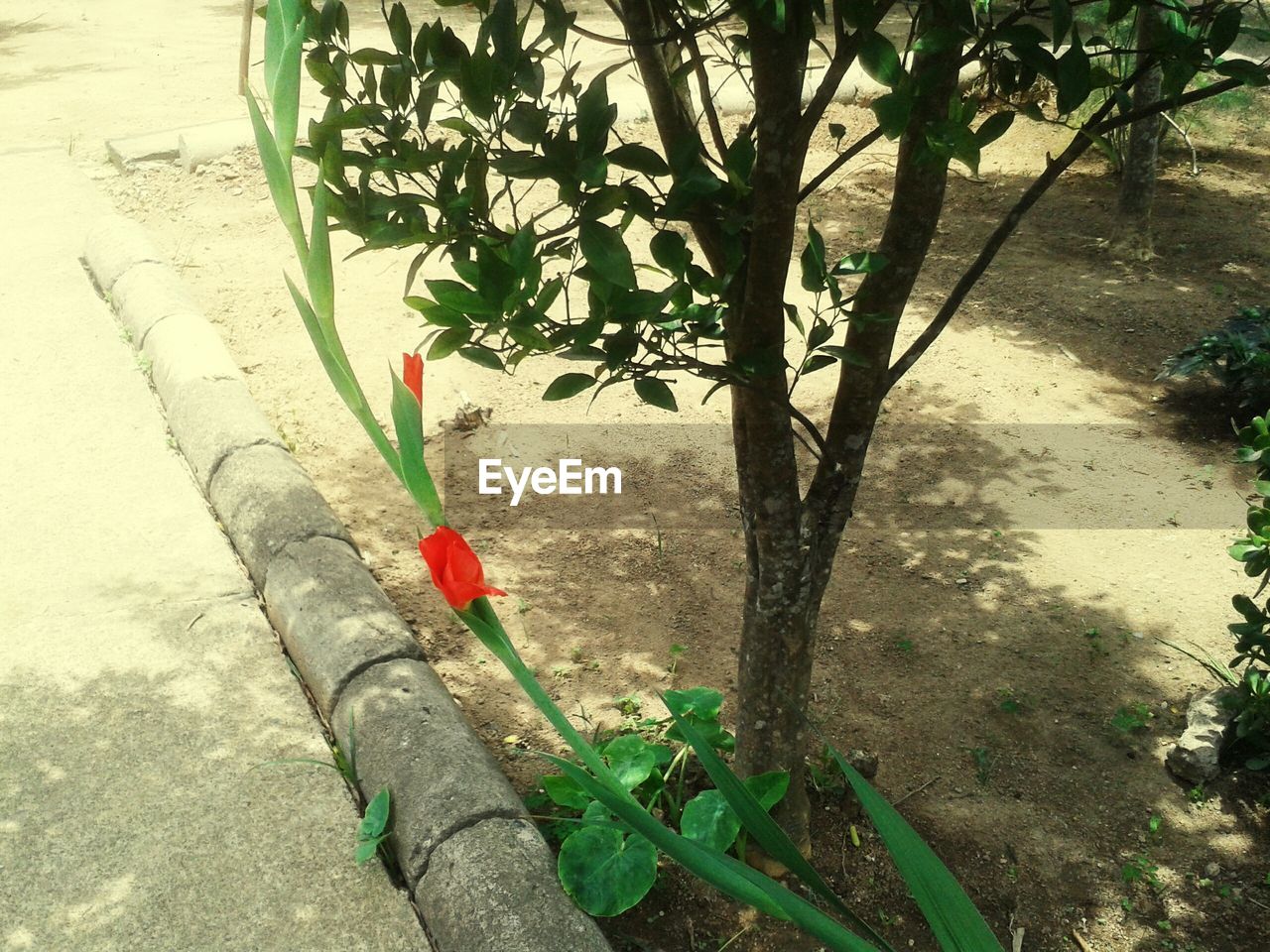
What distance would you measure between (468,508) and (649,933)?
6.82 ft

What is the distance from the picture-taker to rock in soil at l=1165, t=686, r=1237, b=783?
122 inches

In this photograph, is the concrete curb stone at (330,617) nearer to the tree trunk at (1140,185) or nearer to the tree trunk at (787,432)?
the tree trunk at (787,432)

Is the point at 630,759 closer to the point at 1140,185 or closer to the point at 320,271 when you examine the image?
the point at 320,271

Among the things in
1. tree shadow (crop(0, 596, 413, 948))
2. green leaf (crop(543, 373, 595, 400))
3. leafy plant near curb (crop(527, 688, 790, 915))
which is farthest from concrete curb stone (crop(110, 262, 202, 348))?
green leaf (crop(543, 373, 595, 400))

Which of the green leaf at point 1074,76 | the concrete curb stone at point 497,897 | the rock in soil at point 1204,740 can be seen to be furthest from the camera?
the rock in soil at point 1204,740

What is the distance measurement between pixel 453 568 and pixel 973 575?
3.25 m

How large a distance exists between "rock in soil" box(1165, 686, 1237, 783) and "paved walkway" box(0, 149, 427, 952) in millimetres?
1930

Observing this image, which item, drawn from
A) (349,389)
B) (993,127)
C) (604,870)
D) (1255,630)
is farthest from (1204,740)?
(349,389)

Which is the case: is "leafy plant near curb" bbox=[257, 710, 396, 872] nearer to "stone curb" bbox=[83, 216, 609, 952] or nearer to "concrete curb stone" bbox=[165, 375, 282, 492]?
"stone curb" bbox=[83, 216, 609, 952]

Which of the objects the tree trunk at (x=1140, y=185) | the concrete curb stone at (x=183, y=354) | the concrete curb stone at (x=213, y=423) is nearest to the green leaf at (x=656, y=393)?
the concrete curb stone at (x=213, y=423)

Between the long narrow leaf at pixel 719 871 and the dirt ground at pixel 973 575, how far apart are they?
61 cm

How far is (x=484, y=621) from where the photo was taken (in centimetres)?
112

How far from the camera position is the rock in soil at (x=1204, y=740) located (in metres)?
3.11

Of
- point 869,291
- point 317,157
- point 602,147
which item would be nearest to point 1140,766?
point 869,291
